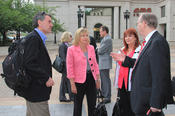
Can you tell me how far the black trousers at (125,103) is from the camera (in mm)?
3670

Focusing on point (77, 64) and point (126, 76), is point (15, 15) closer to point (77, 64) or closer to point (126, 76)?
point (77, 64)

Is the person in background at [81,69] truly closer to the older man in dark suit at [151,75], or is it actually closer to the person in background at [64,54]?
the older man in dark suit at [151,75]

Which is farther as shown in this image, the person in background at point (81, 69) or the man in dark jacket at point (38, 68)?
the person in background at point (81, 69)

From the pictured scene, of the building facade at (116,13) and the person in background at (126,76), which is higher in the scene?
the building facade at (116,13)

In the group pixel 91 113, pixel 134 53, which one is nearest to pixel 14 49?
pixel 91 113

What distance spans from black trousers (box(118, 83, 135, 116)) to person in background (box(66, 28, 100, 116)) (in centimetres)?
52

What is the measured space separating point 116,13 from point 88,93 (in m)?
45.2

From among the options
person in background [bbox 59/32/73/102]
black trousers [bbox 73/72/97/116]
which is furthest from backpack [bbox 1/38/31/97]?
person in background [bbox 59/32/73/102]

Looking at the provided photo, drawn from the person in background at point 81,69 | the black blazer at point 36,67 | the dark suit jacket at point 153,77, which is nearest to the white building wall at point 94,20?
the person in background at point 81,69

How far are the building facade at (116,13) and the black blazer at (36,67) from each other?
4233cm

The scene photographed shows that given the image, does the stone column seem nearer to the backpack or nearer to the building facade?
the building facade

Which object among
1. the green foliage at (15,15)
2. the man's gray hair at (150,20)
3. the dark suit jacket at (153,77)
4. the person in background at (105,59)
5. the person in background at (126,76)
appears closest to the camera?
the dark suit jacket at (153,77)

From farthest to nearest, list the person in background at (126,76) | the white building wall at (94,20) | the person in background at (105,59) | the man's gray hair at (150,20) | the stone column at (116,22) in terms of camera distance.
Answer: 1. the white building wall at (94,20)
2. the stone column at (116,22)
3. the person in background at (105,59)
4. the person in background at (126,76)
5. the man's gray hair at (150,20)

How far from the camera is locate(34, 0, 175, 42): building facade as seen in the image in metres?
43.8
